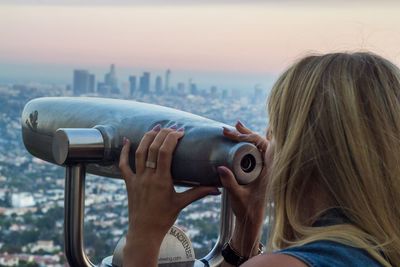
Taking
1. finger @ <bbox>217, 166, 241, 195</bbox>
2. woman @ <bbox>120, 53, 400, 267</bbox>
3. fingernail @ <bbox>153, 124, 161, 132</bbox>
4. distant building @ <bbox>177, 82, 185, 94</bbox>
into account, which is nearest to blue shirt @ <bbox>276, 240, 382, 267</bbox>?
woman @ <bbox>120, 53, 400, 267</bbox>

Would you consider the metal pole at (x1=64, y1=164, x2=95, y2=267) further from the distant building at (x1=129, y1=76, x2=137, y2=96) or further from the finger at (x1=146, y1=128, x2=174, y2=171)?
the distant building at (x1=129, y1=76, x2=137, y2=96)

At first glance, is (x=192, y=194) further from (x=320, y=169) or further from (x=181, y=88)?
(x=181, y=88)

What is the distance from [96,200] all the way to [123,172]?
0.35 metres

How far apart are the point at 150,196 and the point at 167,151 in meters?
0.06

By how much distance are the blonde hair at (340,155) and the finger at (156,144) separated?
0.12 meters

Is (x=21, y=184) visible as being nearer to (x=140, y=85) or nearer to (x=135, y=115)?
(x=140, y=85)

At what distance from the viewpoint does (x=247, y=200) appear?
3.34 feet

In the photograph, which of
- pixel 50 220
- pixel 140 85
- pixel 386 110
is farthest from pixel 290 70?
pixel 140 85

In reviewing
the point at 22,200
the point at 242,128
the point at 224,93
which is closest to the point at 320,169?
the point at 242,128

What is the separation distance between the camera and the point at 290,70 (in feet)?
2.98

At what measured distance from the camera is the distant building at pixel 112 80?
1543 mm

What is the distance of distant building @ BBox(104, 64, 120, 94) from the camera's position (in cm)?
154

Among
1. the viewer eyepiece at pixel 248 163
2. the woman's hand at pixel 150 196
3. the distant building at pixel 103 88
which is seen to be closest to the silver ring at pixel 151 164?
the woman's hand at pixel 150 196

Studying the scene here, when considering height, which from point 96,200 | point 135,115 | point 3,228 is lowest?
point 3,228
